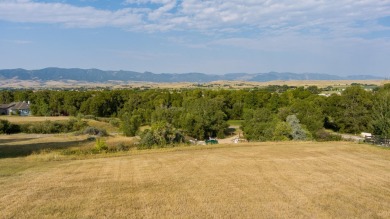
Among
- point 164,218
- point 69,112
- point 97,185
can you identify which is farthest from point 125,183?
point 69,112

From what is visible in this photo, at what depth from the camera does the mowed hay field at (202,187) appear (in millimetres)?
13625

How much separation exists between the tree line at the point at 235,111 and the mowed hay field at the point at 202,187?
20828 mm

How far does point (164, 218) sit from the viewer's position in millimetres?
12727

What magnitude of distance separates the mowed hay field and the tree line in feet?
68.3

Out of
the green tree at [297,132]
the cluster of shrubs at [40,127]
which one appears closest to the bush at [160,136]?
the green tree at [297,132]

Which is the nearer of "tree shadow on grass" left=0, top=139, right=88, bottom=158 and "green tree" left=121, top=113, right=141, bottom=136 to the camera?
"tree shadow on grass" left=0, top=139, right=88, bottom=158

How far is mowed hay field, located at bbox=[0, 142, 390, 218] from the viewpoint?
1362 cm

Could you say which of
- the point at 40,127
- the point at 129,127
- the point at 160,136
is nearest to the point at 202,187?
the point at 160,136

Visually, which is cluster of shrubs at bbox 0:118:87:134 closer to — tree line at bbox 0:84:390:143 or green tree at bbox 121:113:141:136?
tree line at bbox 0:84:390:143

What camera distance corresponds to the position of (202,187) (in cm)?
1734

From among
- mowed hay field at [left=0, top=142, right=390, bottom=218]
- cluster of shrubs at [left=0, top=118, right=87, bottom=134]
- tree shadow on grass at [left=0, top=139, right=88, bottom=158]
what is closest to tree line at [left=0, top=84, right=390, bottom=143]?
cluster of shrubs at [left=0, top=118, right=87, bottom=134]

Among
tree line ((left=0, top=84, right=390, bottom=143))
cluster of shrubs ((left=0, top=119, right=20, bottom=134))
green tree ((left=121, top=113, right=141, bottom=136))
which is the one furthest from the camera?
green tree ((left=121, top=113, right=141, bottom=136))

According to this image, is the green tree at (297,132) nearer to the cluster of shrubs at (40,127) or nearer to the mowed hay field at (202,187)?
the mowed hay field at (202,187)

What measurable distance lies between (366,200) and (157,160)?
49.0 ft
